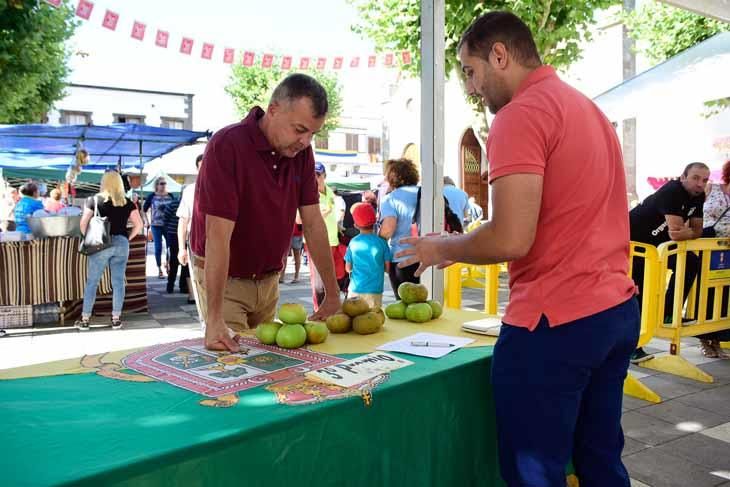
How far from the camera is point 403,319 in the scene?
9.02ft

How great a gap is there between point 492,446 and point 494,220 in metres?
0.97

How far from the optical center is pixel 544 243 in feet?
5.29

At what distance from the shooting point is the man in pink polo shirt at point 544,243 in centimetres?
152

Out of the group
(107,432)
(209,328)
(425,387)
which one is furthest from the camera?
(209,328)

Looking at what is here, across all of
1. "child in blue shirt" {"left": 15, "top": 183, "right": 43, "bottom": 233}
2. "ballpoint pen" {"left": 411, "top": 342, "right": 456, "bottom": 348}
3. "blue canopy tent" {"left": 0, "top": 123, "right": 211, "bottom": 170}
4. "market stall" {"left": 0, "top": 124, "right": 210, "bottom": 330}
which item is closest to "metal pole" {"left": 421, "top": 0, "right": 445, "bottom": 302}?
"ballpoint pen" {"left": 411, "top": 342, "right": 456, "bottom": 348}

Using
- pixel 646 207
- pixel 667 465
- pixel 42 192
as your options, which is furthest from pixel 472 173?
pixel 667 465

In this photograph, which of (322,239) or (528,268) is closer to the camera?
(528,268)

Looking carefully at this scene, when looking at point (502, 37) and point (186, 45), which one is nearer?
point (502, 37)

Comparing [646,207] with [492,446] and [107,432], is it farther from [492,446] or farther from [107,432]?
[107,432]

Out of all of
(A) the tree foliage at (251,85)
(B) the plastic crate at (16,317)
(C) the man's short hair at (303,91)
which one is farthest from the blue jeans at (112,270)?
(A) the tree foliage at (251,85)

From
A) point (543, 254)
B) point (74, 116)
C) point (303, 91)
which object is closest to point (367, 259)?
point (303, 91)

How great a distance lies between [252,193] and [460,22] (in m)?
7.00

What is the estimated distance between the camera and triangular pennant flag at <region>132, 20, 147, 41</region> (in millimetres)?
6758

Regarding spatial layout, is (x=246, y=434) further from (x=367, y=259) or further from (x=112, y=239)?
(x=112, y=239)
